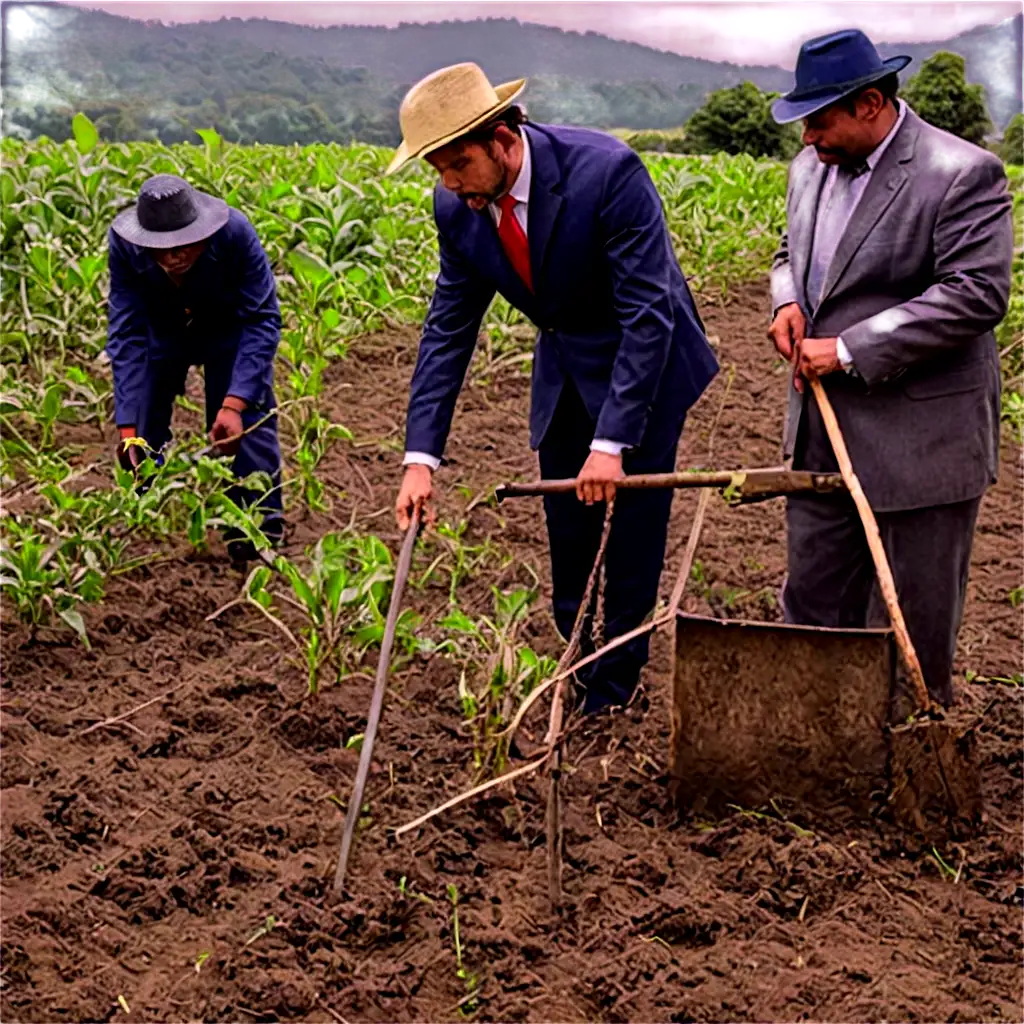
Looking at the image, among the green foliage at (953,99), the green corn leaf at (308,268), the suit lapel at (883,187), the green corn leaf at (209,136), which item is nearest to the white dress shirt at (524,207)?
the suit lapel at (883,187)

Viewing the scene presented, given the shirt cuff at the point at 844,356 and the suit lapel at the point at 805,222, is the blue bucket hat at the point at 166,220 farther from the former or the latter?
the shirt cuff at the point at 844,356

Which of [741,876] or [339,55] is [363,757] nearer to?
[741,876]

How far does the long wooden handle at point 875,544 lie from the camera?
2.50m

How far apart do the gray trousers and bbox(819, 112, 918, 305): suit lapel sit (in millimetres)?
570

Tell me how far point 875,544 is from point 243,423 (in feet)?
7.78

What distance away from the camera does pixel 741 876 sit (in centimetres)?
268

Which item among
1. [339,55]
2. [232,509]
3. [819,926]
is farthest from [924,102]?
[819,926]

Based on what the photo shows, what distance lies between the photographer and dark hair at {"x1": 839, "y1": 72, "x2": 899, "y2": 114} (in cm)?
263

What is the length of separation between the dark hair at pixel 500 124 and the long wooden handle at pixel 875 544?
79 centimetres

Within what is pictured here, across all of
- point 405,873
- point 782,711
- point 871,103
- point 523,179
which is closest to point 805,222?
point 871,103

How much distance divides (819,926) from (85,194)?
5.18m

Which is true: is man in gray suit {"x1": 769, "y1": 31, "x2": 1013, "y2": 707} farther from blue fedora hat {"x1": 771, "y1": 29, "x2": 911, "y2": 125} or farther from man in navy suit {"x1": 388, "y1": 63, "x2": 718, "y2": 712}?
man in navy suit {"x1": 388, "y1": 63, "x2": 718, "y2": 712}

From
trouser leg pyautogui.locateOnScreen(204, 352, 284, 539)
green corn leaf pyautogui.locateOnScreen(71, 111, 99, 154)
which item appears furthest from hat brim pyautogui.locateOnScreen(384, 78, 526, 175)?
green corn leaf pyautogui.locateOnScreen(71, 111, 99, 154)

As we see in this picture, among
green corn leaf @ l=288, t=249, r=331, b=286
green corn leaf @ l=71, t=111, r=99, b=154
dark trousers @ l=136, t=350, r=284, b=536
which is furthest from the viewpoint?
green corn leaf @ l=71, t=111, r=99, b=154
